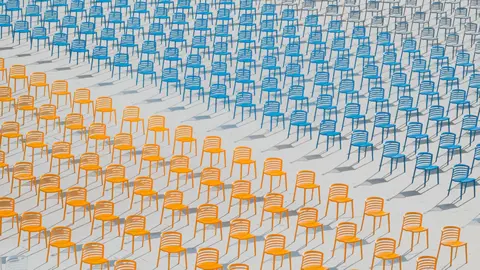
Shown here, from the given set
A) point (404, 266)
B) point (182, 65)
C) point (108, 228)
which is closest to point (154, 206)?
point (108, 228)

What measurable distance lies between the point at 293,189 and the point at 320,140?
3.68 meters

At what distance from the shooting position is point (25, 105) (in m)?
34.0

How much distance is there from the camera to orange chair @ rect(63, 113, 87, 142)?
32656 millimetres

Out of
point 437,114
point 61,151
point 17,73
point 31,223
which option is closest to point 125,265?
point 31,223

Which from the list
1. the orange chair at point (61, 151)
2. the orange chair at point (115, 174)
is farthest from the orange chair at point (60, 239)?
the orange chair at point (61, 151)

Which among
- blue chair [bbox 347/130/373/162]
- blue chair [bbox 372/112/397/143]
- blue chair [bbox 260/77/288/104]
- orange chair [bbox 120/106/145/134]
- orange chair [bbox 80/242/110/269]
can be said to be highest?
blue chair [bbox 260/77/288/104]

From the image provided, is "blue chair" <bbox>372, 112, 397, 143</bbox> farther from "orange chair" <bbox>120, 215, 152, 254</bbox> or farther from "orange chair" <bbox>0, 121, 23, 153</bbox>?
"orange chair" <bbox>0, 121, 23, 153</bbox>

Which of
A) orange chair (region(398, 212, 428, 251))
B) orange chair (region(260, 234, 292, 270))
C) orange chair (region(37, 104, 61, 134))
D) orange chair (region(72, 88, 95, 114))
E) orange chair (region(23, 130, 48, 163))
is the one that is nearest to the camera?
orange chair (region(260, 234, 292, 270))

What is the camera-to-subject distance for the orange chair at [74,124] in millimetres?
32656

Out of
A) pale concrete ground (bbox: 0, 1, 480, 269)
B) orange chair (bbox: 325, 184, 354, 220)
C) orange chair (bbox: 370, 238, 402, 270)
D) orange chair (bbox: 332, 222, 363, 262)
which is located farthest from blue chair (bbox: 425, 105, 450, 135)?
orange chair (bbox: 370, 238, 402, 270)

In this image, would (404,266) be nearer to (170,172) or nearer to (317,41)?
(170,172)

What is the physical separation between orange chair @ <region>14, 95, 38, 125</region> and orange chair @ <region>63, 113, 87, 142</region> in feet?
4.00

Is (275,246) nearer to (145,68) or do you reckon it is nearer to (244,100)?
(244,100)

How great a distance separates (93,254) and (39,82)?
11192 millimetres
